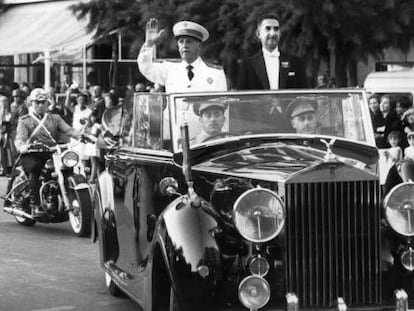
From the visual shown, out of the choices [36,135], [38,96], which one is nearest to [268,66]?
[38,96]

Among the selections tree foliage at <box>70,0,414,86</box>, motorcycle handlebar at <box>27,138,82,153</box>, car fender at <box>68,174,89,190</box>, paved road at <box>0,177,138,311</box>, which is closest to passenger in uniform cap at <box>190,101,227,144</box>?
paved road at <box>0,177,138,311</box>

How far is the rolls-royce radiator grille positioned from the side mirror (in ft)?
3.63

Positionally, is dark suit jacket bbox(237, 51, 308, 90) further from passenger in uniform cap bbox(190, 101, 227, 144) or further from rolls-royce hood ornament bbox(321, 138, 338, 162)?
rolls-royce hood ornament bbox(321, 138, 338, 162)

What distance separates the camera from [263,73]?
8.27m

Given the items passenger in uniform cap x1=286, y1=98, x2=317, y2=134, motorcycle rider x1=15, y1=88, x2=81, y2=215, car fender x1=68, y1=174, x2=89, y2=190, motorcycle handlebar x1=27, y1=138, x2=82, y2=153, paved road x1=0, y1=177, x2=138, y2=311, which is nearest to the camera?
passenger in uniform cap x1=286, y1=98, x2=317, y2=134

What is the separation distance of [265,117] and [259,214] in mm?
1368

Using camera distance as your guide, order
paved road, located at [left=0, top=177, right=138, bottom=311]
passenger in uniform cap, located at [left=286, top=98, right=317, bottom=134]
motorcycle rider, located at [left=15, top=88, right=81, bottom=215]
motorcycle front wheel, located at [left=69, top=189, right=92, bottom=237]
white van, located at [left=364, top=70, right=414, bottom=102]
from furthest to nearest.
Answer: white van, located at [left=364, top=70, right=414, bottom=102], motorcycle rider, located at [left=15, top=88, right=81, bottom=215], motorcycle front wheel, located at [left=69, top=189, right=92, bottom=237], paved road, located at [left=0, top=177, right=138, bottom=311], passenger in uniform cap, located at [left=286, top=98, right=317, bottom=134]

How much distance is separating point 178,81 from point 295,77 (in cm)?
103

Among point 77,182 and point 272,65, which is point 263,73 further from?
point 77,182

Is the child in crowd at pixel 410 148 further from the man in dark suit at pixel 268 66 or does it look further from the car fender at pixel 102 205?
the car fender at pixel 102 205

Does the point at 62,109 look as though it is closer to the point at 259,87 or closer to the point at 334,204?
the point at 259,87

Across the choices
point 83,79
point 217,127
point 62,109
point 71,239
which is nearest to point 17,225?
point 71,239

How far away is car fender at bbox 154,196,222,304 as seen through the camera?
5.73m

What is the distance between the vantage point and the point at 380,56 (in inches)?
758
